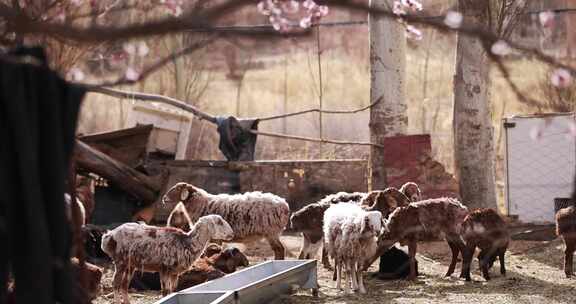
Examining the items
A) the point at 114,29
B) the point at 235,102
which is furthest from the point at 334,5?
the point at 235,102

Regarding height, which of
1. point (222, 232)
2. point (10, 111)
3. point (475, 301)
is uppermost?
point (10, 111)

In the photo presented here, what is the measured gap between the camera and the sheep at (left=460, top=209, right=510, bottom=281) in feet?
41.0

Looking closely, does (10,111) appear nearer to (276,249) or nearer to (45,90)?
(45,90)

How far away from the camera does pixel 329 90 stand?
1289 inches

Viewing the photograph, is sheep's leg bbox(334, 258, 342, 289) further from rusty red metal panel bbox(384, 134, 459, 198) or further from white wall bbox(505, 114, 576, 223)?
white wall bbox(505, 114, 576, 223)

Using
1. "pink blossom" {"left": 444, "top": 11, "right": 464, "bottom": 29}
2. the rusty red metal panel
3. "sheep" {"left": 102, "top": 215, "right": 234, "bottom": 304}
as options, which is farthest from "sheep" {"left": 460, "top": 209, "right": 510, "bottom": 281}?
"pink blossom" {"left": 444, "top": 11, "right": 464, "bottom": 29}

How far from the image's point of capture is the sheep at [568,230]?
12.4 m

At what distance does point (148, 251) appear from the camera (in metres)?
10.4

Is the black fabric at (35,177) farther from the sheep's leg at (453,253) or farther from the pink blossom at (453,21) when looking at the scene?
the sheep's leg at (453,253)

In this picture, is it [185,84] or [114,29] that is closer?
[114,29]

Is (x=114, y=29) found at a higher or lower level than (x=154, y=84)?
lower

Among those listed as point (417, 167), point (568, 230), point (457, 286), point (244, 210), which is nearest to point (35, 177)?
point (457, 286)

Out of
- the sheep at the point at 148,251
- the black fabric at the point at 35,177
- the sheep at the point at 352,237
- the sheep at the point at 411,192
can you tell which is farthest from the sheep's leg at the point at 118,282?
the black fabric at the point at 35,177

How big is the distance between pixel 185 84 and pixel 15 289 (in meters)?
25.7
